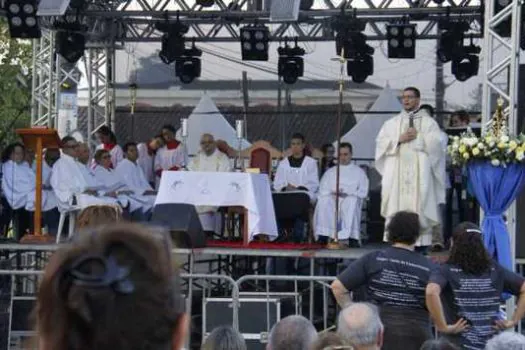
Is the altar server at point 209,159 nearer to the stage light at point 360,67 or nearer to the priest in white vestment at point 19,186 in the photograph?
the priest in white vestment at point 19,186

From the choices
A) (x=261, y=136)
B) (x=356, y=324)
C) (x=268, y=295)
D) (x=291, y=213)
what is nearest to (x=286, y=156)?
(x=291, y=213)

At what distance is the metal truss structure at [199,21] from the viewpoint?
2033 centimetres

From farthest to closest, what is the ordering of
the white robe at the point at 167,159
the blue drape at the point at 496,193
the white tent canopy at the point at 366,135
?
the white tent canopy at the point at 366,135 → the white robe at the point at 167,159 → the blue drape at the point at 496,193

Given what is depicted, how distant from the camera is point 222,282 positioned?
14359 mm

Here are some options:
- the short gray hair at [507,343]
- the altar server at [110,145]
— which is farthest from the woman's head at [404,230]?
the altar server at [110,145]

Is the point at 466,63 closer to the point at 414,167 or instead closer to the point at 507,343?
the point at 414,167

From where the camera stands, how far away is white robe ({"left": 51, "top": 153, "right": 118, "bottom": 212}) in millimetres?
14453

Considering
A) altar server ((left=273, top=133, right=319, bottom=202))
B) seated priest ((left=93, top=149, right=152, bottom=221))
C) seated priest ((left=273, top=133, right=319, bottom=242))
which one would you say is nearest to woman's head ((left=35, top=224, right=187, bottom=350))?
seated priest ((left=273, top=133, right=319, bottom=242))

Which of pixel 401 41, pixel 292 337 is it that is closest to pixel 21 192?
pixel 401 41

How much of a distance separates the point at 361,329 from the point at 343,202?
9654 mm

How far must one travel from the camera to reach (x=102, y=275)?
183 cm

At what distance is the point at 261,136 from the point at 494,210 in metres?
13.8

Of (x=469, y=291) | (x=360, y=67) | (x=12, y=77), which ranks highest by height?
(x=12, y=77)

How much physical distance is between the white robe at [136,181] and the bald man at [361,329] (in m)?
10.7
